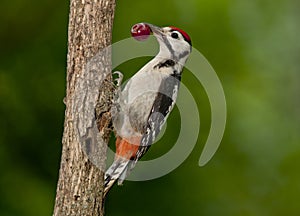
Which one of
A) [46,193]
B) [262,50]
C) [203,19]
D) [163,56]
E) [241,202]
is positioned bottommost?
[241,202]

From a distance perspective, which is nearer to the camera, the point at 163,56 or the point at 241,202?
the point at 163,56

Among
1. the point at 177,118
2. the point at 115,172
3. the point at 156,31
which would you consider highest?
the point at 156,31

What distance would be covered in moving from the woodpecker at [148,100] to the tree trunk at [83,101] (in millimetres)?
442

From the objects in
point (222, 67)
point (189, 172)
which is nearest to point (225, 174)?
point (189, 172)

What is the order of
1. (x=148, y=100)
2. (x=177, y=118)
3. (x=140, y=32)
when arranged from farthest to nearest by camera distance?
(x=177, y=118)
(x=148, y=100)
(x=140, y=32)

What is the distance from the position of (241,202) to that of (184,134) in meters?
1.40

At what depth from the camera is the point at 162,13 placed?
7375mm

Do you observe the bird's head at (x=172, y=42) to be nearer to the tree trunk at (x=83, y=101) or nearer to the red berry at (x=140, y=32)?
the red berry at (x=140, y=32)

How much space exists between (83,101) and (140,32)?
2.16 feet

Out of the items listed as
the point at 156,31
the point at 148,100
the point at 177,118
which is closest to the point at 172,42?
the point at 156,31

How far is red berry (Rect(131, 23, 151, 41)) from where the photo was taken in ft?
17.0

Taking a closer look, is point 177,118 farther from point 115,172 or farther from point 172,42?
point 115,172

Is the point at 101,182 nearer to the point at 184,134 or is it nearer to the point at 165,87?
the point at 165,87

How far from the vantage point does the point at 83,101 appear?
15.8 feet
